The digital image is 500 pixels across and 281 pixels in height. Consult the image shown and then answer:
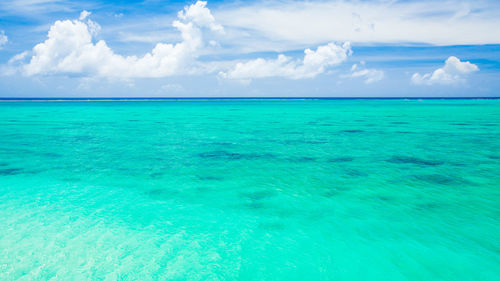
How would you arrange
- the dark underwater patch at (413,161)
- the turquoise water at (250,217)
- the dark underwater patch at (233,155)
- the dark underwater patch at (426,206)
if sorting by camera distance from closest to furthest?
the turquoise water at (250,217) < the dark underwater patch at (426,206) < the dark underwater patch at (413,161) < the dark underwater patch at (233,155)

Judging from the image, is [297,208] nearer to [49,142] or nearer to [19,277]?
[19,277]

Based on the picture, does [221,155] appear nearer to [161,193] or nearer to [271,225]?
[161,193]

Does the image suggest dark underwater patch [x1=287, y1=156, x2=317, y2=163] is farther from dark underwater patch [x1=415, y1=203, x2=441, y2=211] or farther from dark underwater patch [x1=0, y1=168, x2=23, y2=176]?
dark underwater patch [x1=0, y1=168, x2=23, y2=176]

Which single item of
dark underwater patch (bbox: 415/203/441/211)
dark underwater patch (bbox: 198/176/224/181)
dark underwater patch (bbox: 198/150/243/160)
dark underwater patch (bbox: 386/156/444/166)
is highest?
dark underwater patch (bbox: 386/156/444/166)

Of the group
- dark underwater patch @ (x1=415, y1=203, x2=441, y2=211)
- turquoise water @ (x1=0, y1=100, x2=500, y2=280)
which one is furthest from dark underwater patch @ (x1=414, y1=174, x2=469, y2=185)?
dark underwater patch @ (x1=415, y1=203, x2=441, y2=211)

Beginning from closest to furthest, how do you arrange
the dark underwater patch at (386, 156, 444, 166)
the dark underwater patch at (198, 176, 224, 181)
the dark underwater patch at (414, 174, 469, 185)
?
the dark underwater patch at (414, 174, 469, 185) < the dark underwater patch at (198, 176, 224, 181) < the dark underwater patch at (386, 156, 444, 166)

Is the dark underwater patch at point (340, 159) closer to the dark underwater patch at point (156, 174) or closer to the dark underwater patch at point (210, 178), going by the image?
→ the dark underwater patch at point (210, 178)

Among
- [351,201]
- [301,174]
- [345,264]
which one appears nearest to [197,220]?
[345,264]

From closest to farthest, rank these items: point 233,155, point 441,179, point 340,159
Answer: point 441,179 → point 340,159 → point 233,155

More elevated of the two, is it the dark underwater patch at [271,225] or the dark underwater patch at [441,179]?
the dark underwater patch at [441,179]

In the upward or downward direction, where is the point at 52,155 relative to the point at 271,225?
upward

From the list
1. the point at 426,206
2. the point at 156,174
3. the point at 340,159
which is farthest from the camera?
the point at 340,159

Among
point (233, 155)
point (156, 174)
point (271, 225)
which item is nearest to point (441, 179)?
point (271, 225)

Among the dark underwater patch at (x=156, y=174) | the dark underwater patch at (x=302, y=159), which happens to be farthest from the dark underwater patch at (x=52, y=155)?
the dark underwater patch at (x=302, y=159)
